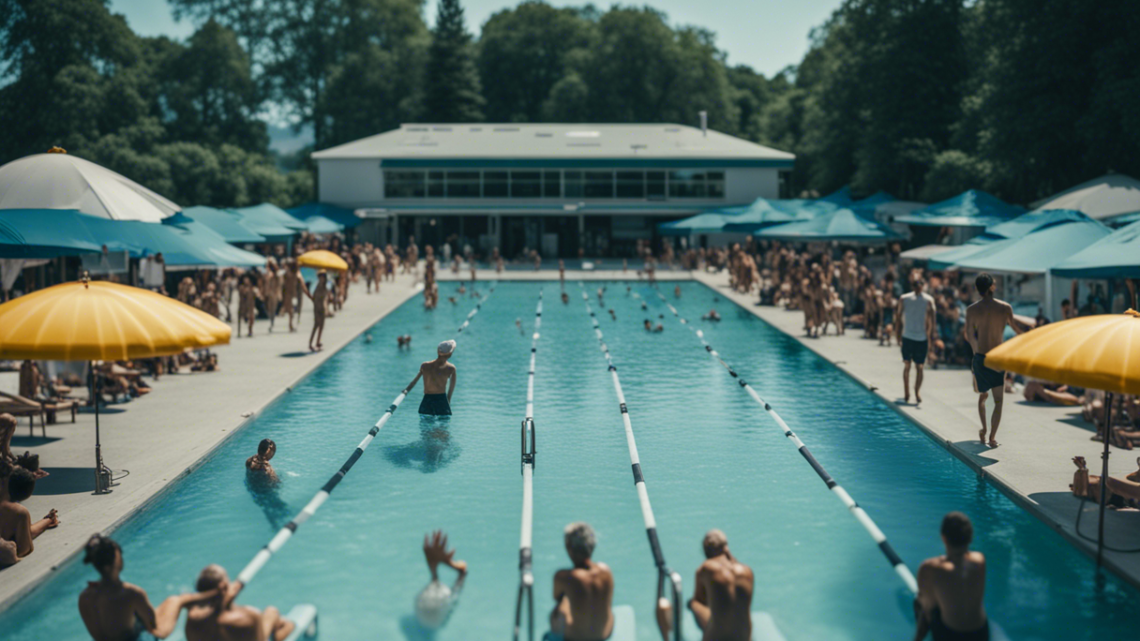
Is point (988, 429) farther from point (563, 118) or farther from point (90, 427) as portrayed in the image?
point (563, 118)

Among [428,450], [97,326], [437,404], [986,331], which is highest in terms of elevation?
[97,326]

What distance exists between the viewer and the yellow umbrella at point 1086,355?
697 centimetres

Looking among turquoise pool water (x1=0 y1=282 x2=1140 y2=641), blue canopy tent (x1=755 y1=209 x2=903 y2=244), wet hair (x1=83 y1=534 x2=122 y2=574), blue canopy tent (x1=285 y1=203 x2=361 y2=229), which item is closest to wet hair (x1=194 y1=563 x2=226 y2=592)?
wet hair (x1=83 y1=534 x2=122 y2=574)

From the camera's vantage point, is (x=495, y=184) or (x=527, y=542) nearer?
(x=527, y=542)

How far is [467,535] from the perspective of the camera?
354 inches

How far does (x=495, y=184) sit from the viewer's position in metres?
53.4

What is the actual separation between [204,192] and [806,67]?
146 feet

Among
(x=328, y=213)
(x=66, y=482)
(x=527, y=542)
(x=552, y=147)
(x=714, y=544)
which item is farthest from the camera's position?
(x=552, y=147)

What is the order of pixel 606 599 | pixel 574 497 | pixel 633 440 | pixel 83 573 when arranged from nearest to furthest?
pixel 606 599 < pixel 83 573 < pixel 574 497 < pixel 633 440

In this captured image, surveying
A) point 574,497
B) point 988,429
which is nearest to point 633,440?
point 574,497

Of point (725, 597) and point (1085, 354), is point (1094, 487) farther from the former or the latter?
point (725, 597)

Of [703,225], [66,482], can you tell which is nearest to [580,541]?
[66,482]

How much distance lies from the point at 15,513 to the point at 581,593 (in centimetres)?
462

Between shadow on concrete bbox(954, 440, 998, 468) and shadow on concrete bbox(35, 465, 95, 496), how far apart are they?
9.06 meters
